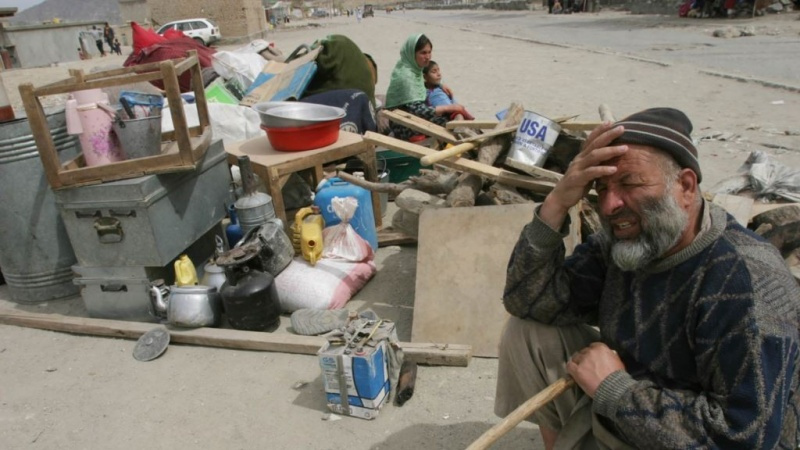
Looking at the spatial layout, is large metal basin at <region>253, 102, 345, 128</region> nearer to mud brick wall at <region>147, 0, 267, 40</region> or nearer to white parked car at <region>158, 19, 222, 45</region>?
white parked car at <region>158, 19, 222, 45</region>

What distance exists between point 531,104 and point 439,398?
6501mm

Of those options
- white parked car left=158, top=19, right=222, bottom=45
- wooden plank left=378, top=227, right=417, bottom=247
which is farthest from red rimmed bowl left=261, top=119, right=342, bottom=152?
white parked car left=158, top=19, right=222, bottom=45

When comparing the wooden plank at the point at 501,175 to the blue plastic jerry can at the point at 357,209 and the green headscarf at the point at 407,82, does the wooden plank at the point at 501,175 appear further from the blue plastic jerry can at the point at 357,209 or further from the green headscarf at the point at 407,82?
the green headscarf at the point at 407,82

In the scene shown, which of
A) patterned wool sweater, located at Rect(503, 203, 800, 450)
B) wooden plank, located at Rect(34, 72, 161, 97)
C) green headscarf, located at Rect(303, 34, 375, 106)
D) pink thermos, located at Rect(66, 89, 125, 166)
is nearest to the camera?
patterned wool sweater, located at Rect(503, 203, 800, 450)

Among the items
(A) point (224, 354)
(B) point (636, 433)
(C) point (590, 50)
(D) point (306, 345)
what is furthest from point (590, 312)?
(C) point (590, 50)

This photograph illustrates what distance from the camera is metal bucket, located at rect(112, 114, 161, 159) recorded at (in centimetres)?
360

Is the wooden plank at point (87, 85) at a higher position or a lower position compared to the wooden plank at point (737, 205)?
higher

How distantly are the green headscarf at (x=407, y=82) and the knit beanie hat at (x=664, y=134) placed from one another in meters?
3.97

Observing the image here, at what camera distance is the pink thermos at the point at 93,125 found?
353 centimetres

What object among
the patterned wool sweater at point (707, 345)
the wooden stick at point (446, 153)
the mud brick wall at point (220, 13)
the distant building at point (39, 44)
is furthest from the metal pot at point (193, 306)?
the distant building at point (39, 44)

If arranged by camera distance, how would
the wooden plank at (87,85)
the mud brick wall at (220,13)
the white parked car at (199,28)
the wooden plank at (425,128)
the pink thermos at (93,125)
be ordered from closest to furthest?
1. the wooden plank at (87,85)
2. the pink thermos at (93,125)
3. the wooden plank at (425,128)
4. the white parked car at (199,28)
5. the mud brick wall at (220,13)

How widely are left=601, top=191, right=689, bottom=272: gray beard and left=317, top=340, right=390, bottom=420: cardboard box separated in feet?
4.45

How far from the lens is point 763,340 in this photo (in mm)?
1423

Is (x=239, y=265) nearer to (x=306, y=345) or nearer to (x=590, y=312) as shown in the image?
(x=306, y=345)
